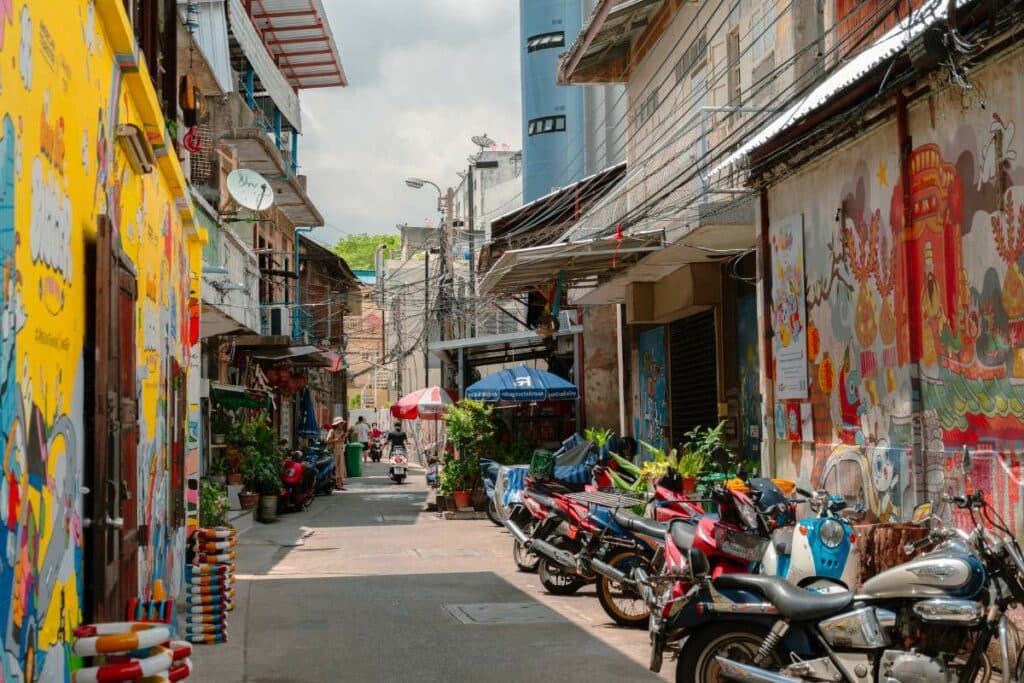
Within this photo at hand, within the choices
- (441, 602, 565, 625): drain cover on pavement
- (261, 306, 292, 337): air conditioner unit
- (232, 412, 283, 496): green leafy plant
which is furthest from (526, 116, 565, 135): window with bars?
(441, 602, 565, 625): drain cover on pavement

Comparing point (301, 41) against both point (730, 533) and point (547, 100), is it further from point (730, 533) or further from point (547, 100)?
point (730, 533)

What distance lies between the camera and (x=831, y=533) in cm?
739

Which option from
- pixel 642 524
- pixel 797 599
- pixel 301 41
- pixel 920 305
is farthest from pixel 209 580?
pixel 301 41

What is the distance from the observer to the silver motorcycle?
5.53 meters

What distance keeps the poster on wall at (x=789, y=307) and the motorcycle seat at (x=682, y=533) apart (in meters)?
3.28

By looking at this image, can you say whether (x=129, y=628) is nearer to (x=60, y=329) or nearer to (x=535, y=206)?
(x=60, y=329)

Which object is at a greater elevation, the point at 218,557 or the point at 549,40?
the point at 549,40

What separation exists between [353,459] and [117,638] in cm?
3211

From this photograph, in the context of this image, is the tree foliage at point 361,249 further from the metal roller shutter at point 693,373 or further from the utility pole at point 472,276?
the metal roller shutter at point 693,373

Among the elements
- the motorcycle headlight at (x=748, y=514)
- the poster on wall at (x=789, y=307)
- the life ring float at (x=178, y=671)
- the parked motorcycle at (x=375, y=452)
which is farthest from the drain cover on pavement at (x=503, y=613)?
the parked motorcycle at (x=375, y=452)

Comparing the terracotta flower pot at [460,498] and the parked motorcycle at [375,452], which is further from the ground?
the parked motorcycle at [375,452]

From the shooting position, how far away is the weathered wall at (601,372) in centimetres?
2466

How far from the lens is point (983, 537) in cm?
561

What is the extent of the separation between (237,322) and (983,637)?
15496mm
